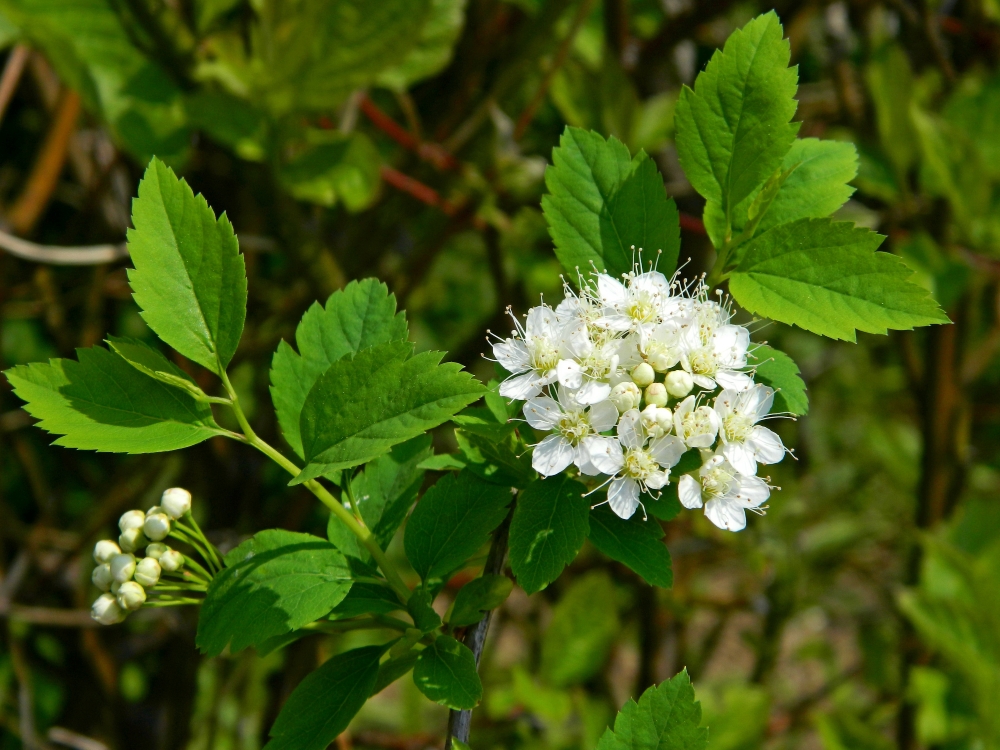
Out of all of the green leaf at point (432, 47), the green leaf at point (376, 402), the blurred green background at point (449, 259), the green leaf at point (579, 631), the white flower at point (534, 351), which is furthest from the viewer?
the green leaf at point (579, 631)

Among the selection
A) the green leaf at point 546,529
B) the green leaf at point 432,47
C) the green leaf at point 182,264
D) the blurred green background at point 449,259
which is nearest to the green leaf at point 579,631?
the blurred green background at point 449,259

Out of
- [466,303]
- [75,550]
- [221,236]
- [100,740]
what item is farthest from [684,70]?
[100,740]

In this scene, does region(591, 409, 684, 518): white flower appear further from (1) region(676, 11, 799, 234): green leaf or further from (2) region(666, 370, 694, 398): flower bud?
(1) region(676, 11, 799, 234): green leaf

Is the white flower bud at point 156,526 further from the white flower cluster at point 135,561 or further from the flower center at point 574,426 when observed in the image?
the flower center at point 574,426

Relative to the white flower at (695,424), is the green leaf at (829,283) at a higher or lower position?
higher

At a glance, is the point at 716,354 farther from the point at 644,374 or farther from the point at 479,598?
the point at 479,598

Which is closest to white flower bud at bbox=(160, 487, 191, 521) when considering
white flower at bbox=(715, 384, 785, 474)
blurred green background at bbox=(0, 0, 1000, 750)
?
white flower at bbox=(715, 384, 785, 474)
